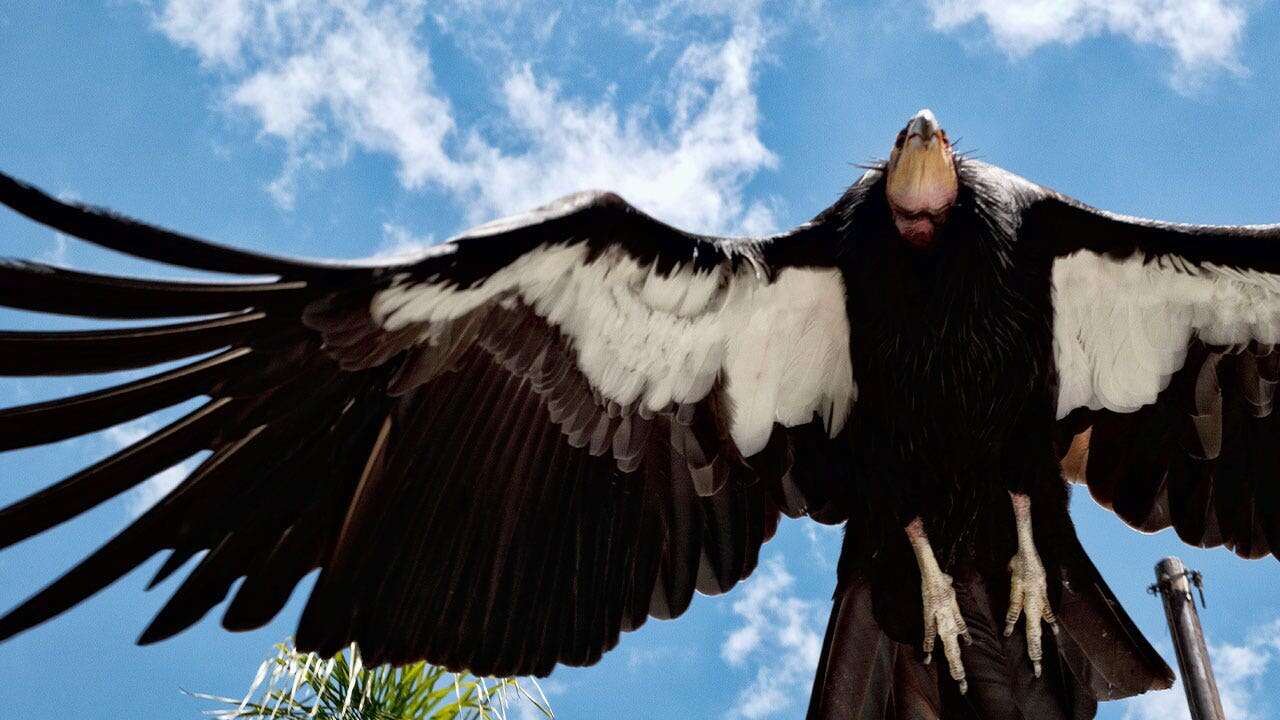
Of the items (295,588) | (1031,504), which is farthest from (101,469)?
(1031,504)

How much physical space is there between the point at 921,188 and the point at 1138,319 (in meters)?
1.05

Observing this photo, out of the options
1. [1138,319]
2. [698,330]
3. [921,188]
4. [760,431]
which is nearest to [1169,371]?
[1138,319]

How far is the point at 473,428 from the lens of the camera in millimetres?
4246

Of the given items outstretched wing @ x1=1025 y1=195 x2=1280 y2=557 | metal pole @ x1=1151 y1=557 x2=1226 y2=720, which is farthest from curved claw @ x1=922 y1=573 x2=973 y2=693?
metal pole @ x1=1151 y1=557 x2=1226 y2=720

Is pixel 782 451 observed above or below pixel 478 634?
above

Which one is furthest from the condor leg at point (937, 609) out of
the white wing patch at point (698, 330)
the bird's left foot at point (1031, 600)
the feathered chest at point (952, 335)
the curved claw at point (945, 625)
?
the white wing patch at point (698, 330)

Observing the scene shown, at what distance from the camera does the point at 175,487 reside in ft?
12.0

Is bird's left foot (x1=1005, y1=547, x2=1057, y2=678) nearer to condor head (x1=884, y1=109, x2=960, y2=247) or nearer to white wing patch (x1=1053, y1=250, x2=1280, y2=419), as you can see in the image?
white wing patch (x1=1053, y1=250, x2=1280, y2=419)

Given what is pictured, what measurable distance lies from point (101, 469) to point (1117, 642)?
3.18 metres

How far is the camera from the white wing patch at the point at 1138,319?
14.7ft

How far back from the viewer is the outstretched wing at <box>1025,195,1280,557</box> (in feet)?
14.6

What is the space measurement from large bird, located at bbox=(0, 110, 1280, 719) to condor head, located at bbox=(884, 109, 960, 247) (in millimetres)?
10

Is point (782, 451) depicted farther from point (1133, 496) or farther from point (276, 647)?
point (276, 647)

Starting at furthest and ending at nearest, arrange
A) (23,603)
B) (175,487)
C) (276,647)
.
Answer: (276,647)
(175,487)
(23,603)
